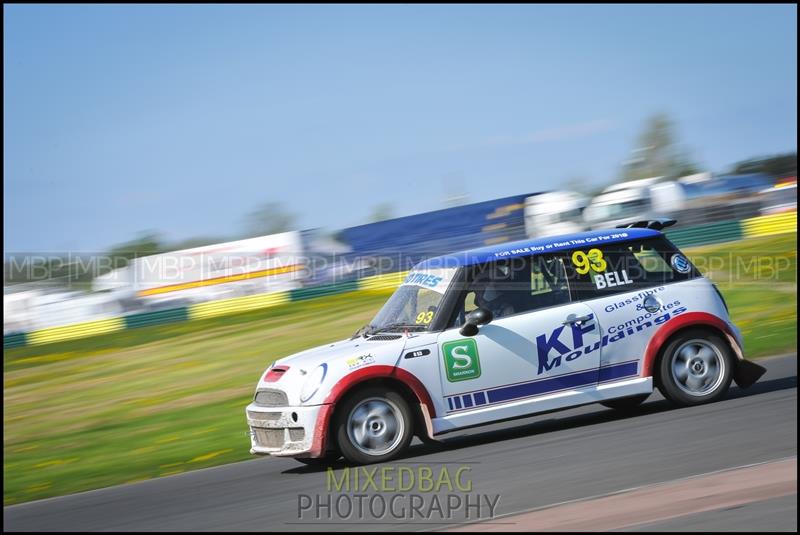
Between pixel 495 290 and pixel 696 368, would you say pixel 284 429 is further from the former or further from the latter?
pixel 696 368

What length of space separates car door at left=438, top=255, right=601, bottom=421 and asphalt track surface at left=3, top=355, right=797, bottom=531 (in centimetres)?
45

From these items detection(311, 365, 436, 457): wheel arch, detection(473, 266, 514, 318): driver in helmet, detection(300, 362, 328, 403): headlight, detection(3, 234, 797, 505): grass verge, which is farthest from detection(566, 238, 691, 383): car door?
detection(3, 234, 797, 505): grass verge

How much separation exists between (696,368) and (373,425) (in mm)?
3100

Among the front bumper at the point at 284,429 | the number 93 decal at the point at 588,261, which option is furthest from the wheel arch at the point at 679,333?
the front bumper at the point at 284,429

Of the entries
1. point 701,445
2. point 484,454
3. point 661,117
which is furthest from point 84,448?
point 661,117

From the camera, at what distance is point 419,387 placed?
7.84 m

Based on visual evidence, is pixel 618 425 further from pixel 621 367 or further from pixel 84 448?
pixel 84 448

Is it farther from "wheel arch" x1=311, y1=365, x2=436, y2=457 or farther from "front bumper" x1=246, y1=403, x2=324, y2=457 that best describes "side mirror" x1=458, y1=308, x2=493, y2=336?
"front bumper" x1=246, y1=403, x2=324, y2=457

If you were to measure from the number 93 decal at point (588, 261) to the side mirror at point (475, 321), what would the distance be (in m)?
1.06

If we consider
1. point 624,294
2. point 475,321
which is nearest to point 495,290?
point 475,321

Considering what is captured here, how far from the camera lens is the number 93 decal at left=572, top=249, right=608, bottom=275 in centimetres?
852

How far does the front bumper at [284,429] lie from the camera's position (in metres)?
7.61

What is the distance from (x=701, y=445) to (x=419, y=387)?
2.30 meters

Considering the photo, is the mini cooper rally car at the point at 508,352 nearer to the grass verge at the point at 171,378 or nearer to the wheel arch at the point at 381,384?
the wheel arch at the point at 381,384
